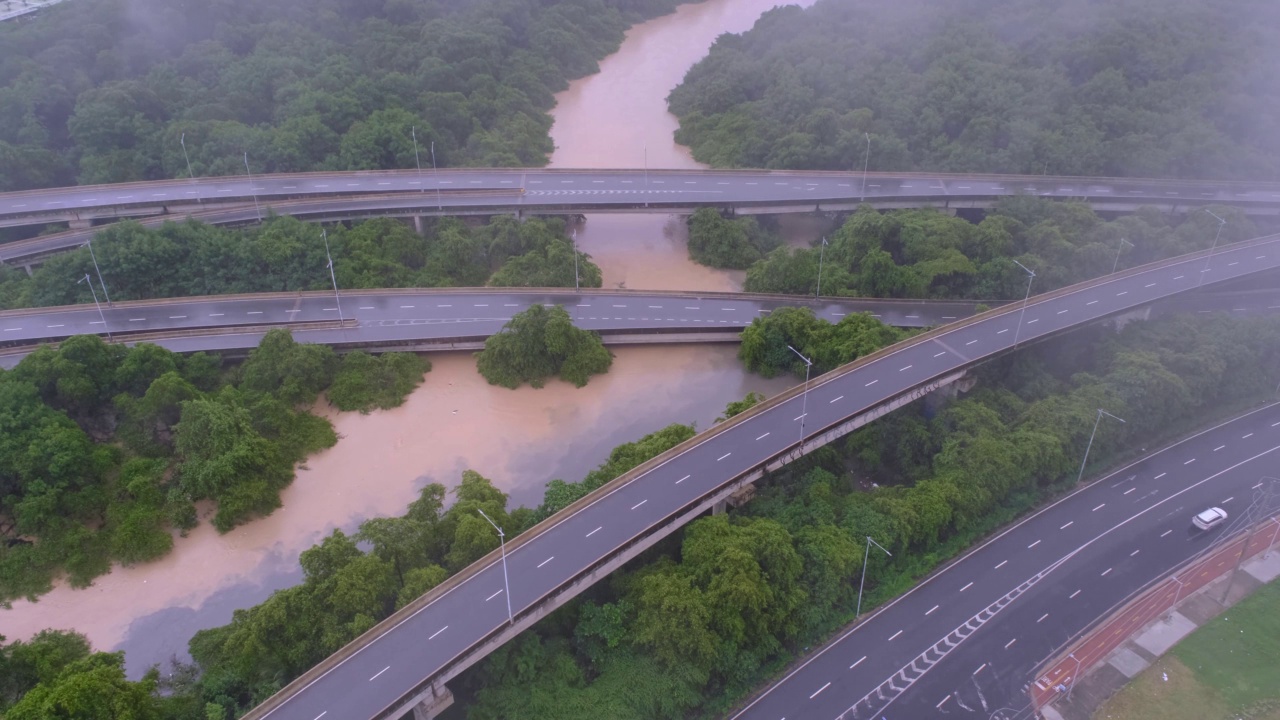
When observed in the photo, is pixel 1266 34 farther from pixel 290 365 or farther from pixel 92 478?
pixel 92 478

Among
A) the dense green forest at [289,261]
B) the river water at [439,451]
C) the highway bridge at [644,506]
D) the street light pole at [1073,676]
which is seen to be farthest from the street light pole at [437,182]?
the street light pole at [1073,676]

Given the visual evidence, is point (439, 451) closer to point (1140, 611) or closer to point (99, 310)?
point (99, 310)

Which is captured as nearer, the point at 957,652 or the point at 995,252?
the point at 957,652

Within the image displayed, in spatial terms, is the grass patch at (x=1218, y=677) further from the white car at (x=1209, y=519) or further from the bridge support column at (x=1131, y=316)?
the bridge support column at (x=1131, y=316)

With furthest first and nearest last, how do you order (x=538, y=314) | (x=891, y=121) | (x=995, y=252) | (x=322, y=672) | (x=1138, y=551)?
(x=891, y=121)
(x=995, y=252)
(x=538, y=314)
(x=1138, y=551)
(x=322, y=672)

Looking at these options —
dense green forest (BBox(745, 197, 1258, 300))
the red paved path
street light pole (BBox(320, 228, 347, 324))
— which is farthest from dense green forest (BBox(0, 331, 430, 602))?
the red paved path

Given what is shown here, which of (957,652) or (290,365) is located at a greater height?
(290,365)

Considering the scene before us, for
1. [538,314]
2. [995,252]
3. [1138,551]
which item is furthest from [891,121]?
[1138,551]
